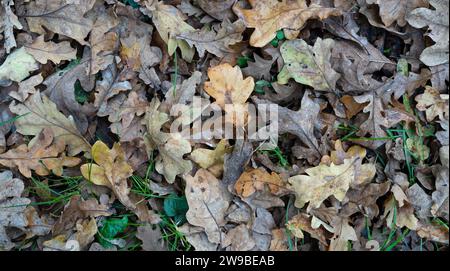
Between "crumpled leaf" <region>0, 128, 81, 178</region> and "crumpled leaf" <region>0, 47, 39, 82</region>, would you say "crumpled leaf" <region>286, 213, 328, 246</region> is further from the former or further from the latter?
"crumpled leaf" <region>0, 47, 39, 82</region>

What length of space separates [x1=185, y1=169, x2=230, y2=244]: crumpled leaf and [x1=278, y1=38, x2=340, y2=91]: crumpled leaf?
1.88 feet

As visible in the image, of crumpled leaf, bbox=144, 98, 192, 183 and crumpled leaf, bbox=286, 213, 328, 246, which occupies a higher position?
crumpled leaf, bbox=144, 98, 192, 183

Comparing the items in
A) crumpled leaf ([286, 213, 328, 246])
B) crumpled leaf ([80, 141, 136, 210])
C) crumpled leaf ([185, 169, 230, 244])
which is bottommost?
crumpled leaf ([286, 213, 328, 246])

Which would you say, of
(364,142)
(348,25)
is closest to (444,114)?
(364,142)

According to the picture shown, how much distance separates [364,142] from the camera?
2.37 meters

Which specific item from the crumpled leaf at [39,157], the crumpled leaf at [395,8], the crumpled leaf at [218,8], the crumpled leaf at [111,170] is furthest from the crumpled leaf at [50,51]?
the crumpled leaf at [395,8]

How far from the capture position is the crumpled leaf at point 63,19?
8.02ft

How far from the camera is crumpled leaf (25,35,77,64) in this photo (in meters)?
2.42

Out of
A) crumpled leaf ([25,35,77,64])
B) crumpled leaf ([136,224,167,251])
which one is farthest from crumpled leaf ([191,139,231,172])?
crumpled leaf ([25,35,77,64])

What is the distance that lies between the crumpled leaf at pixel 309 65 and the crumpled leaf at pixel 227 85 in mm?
180

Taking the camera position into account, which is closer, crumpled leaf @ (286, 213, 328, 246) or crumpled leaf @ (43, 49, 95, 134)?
crumpled leaf @ (286, 213, 328, 246)

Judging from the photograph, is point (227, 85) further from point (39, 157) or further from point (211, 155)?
point (39, 157)

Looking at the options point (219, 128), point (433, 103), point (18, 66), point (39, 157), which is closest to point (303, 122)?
point (219, 128)
